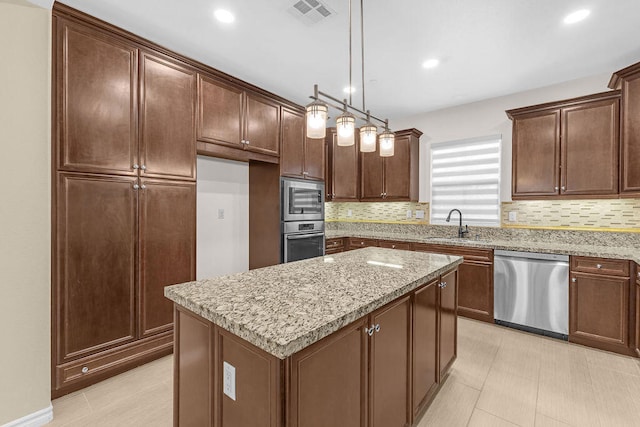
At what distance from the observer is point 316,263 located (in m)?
2.07

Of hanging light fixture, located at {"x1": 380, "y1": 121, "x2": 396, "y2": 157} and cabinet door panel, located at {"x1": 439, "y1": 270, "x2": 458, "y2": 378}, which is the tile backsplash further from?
hanging light fixture, located at {"x1": 380, "y1": 121, "x2": 396, "y2": 157}

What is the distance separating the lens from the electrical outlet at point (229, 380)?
1.07 metres

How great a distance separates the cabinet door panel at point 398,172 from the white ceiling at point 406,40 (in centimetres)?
96

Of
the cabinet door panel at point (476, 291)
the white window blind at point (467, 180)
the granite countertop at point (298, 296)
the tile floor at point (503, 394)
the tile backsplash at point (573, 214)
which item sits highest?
the white window blind at point (467, 180)

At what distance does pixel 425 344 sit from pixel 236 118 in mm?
2669

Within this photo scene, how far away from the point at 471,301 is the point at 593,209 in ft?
5.45

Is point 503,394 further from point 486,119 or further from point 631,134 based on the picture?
point 486,119

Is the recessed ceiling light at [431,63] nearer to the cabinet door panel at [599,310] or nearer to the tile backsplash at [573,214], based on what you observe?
the tile backsplash at [573,214]

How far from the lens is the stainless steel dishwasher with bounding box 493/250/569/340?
2.88 m

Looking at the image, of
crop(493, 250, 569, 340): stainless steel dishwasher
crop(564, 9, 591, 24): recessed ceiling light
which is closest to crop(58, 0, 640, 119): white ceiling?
crop(564, 9, 591, 24): recessed ceiling light
